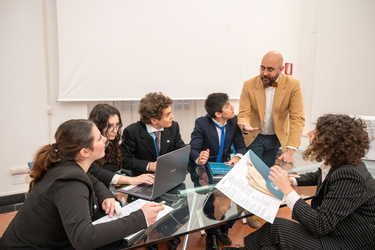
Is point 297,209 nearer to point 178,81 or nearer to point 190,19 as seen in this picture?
point 178,81

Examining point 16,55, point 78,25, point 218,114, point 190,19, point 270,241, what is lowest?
point 270,241

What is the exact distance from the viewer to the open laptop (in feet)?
4.51

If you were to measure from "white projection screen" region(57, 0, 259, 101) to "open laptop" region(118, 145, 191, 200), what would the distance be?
6.06ft

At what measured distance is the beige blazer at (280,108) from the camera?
8.31ft

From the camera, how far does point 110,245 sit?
3.47 feet

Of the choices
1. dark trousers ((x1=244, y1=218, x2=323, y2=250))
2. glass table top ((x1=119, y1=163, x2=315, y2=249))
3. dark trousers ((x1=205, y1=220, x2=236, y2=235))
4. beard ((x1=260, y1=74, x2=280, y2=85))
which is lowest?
dark trousers ((x1=205, y1=220, x2=236, y2=235))

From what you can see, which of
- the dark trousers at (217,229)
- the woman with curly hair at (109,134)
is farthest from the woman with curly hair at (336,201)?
the woman with curly hair at (109,134)

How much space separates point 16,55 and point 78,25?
716 millimetres

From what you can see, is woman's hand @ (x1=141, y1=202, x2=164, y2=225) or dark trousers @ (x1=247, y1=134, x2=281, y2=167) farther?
dark trousers @ (x1=247, y1=134, x2=281, y2=167)

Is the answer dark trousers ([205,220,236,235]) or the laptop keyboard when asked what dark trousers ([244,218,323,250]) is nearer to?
the laptop keyboard

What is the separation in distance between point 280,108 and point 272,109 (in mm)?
78

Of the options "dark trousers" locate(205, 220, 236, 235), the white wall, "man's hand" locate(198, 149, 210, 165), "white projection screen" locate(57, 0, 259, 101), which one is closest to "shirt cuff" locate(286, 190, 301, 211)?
"man's hand" locate(198, 149, 210, 165)

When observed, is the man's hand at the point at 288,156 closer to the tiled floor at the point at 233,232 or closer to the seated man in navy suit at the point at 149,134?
the tiled floor at the point at 233,232

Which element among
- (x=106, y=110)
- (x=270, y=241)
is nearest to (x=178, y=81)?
(x=106, y=110)
